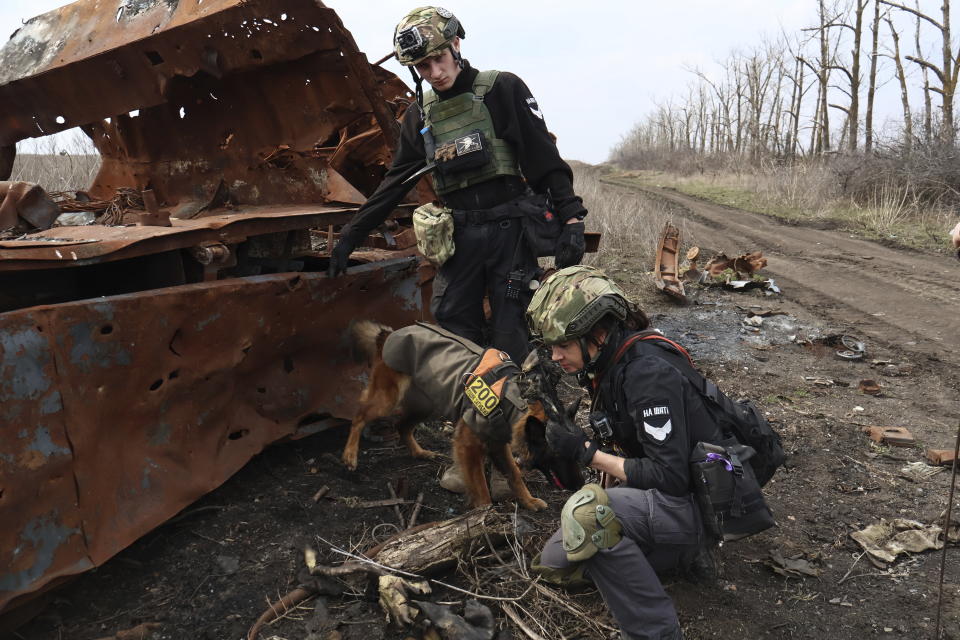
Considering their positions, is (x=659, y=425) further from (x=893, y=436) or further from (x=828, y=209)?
(x=828, y=209)

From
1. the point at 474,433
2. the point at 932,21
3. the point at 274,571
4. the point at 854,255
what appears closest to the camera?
the point at 274,571

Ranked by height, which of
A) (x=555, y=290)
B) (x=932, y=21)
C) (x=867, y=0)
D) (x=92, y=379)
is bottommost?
(x=92, y=379)

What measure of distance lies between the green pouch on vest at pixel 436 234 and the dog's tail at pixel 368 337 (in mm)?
617

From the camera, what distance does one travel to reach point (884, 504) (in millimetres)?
3430

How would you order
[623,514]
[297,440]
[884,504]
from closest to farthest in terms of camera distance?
[623,514] < [884,504] < [297,440]

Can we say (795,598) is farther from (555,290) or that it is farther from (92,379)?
(92,379)

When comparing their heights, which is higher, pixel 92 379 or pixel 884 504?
pixel 92 379

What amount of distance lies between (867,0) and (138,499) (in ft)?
75.3

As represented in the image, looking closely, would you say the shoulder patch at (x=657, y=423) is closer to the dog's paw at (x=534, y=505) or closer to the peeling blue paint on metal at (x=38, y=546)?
the dog's paw at (x=534, y=505)

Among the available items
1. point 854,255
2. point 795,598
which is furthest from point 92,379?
point 854,255

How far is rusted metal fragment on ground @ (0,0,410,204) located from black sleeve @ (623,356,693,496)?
227cm

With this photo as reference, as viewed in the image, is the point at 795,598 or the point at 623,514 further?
the point at 795,598

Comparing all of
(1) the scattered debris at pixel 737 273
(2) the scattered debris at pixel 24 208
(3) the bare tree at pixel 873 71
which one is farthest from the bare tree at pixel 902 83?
(2) the scattered debris at pixel 24 208

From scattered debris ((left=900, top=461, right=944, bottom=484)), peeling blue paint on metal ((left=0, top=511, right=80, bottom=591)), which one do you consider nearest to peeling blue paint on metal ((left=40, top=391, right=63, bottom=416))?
peeling blue paint on metal ((left=0, top=511, right=80, bottom=591))
